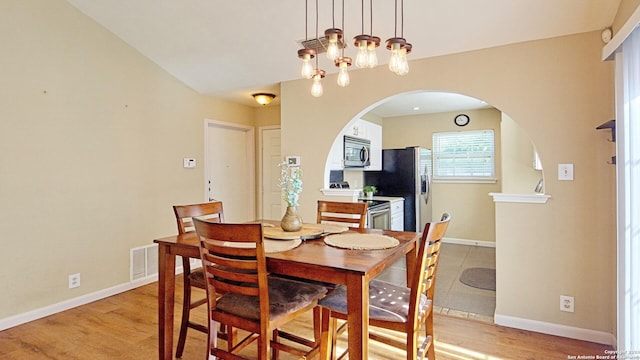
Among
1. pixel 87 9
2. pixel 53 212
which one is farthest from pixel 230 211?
pixel 87 9

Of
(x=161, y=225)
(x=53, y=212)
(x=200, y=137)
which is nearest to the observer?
(x=53, y=212)

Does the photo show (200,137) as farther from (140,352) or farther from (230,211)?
(140,352)

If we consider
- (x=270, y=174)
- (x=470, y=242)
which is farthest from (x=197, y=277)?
(x=470, y=242)

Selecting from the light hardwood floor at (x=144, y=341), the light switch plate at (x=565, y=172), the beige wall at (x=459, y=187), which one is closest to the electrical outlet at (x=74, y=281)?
the light hardwood floor at (x=144, y=341)

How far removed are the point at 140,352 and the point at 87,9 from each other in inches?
119

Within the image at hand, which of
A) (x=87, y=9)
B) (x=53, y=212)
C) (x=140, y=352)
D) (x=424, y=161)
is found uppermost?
(x=87, y=9)

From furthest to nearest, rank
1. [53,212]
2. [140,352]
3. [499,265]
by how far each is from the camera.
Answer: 1. [53,212]
2. [499,265]
3. [140,352]

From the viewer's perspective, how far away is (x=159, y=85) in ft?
12.5

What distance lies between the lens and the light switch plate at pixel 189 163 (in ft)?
13.6

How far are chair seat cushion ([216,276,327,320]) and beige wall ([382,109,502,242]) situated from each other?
4.47 metres

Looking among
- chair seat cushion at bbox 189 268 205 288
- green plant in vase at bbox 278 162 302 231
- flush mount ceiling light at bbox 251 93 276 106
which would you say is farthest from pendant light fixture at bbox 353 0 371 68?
flush mount ceiling light at bbox 251 93 276 106

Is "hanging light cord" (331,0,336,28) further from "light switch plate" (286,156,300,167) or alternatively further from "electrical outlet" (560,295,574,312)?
"electrical outlet" (560,295,574,312)

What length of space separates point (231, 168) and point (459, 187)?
12.4ft

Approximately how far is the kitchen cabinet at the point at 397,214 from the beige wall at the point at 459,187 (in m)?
1.14
